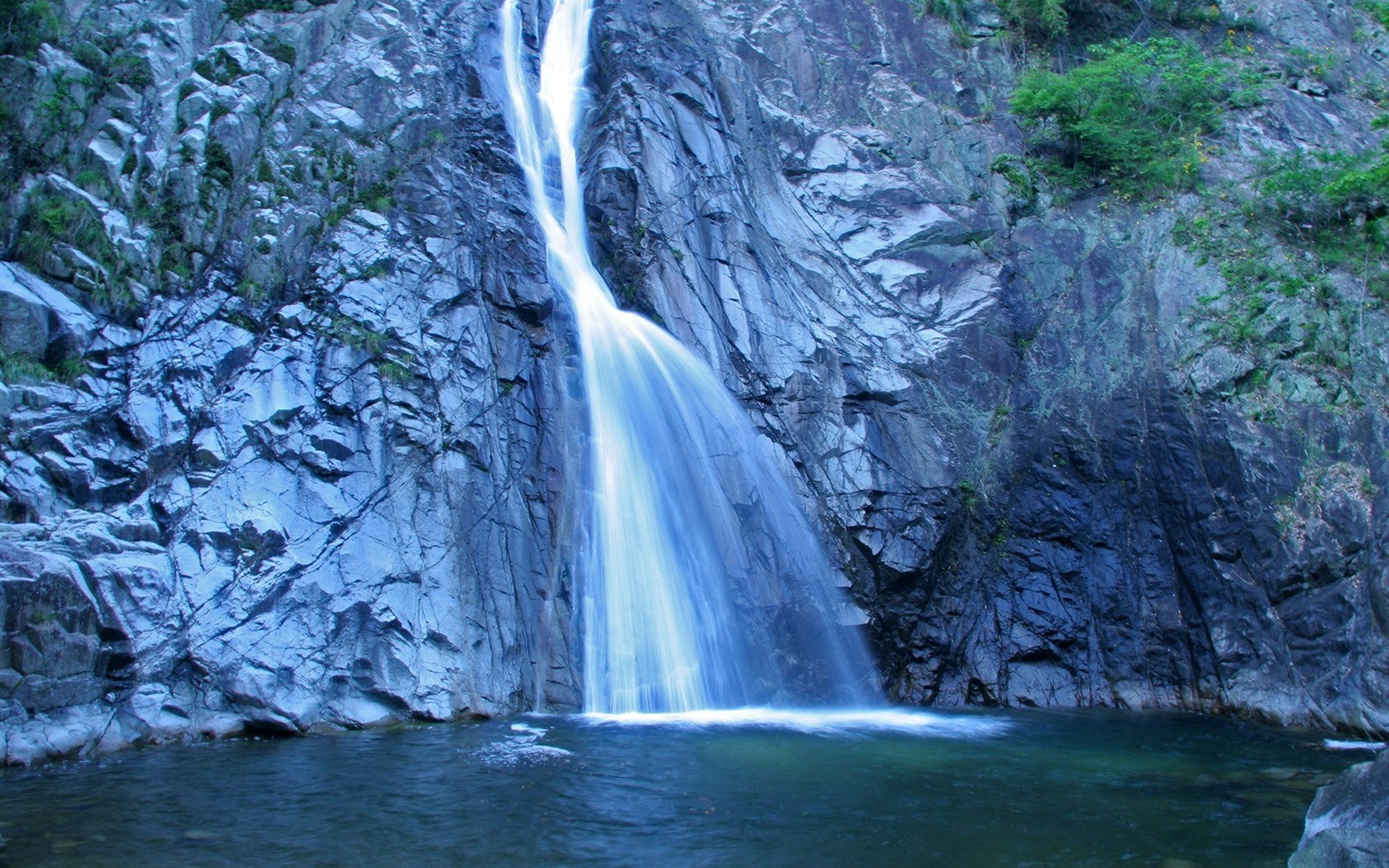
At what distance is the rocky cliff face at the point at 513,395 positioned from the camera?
10.7 metres

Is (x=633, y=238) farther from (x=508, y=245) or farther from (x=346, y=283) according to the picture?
(x=346, y=283)

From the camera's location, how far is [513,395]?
45.9ft

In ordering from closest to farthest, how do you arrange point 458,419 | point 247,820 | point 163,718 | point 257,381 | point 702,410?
point 247,820, point 163,718, point 257,381, point 458,419, point 702,410

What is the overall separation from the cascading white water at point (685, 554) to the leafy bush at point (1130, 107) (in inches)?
416

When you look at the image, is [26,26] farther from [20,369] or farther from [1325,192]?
[1325,192]

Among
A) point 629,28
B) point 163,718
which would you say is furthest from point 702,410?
point 629,28

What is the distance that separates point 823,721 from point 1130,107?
15.7m

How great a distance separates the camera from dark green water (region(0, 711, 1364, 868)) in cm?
631

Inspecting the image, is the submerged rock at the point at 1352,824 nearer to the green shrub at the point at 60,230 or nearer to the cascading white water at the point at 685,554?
the cascading white water at the point at 685,554

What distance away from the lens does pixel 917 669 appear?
44.8 ft

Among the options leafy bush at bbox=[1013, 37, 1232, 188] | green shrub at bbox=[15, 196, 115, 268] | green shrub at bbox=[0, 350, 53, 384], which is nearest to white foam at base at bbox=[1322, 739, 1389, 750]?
leafy bush at bbox=[1013, 37, 1232, 188]

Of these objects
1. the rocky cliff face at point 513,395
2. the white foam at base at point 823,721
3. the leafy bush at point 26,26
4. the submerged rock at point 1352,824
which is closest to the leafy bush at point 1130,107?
the rocky cliff face at point 513,395

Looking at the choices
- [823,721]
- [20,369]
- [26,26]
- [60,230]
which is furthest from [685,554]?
[26,26]

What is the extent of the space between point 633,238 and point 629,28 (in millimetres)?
6783
